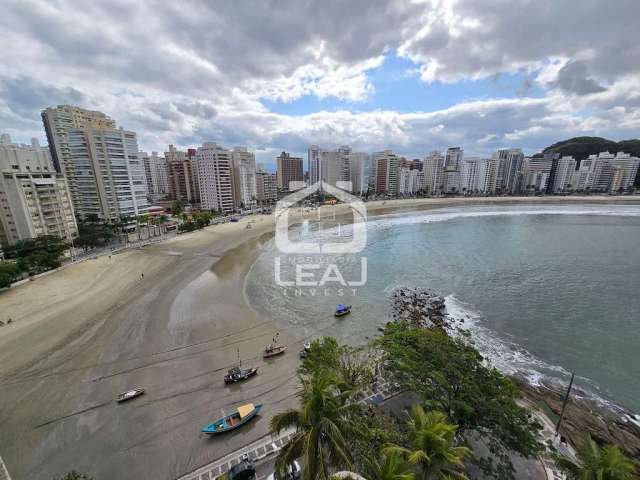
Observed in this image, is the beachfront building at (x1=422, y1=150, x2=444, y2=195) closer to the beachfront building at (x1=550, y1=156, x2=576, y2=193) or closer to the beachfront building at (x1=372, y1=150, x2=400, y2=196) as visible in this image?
the beachfront building at (x1=372, y1=150, x2=400, y2=196)

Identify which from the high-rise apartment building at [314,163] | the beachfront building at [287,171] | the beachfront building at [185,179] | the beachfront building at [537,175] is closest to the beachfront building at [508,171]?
the beachfront building at [537,175]

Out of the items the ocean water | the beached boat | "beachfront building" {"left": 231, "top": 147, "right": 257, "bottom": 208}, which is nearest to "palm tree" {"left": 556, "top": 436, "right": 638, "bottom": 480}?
the ocean water

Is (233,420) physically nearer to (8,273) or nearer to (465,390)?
(465,390)

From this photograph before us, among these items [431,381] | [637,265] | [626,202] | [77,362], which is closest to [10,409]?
[77,362]

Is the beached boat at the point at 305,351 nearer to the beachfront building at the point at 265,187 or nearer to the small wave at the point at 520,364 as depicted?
the small wave at the point at 520,364

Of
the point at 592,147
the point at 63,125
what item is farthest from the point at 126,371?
the point at 592,147

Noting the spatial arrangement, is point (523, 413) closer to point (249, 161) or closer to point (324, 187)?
point (249, 161)
